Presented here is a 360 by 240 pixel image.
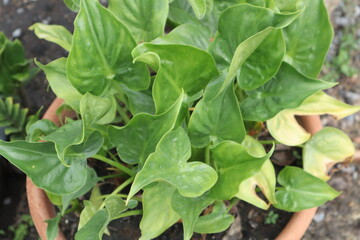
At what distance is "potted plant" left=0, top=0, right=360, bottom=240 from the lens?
74 cm

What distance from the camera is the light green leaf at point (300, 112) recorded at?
3.19 ft

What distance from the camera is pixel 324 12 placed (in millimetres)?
865

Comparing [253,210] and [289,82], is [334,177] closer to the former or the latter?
[253,210]

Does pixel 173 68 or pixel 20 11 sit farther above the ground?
pixel 173 68

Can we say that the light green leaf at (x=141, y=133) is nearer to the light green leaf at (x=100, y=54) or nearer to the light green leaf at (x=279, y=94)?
the light green leaf at (x=100, y=54)

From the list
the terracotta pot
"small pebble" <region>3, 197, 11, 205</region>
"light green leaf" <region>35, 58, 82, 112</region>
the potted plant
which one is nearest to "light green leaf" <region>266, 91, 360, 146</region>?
the potted plant

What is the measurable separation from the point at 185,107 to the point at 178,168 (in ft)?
0.38

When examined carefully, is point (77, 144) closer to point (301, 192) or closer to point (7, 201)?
point (301, 192)

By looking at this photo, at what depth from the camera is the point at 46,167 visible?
0.79 m

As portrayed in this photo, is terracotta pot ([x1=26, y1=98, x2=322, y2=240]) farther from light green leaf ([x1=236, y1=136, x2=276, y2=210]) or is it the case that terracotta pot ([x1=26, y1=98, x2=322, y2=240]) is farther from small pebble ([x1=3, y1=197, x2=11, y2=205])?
small pebble ([x1=3, y1=197, x2=11, y2=205])

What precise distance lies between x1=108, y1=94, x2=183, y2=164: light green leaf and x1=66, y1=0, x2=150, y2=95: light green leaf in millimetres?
102

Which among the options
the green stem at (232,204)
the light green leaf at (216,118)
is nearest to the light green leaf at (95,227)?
the light green leaf at (216,118)

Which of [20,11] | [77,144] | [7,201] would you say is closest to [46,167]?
[77,144]

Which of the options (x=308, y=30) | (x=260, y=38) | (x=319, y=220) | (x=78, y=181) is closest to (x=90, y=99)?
(x=78, y=181)
